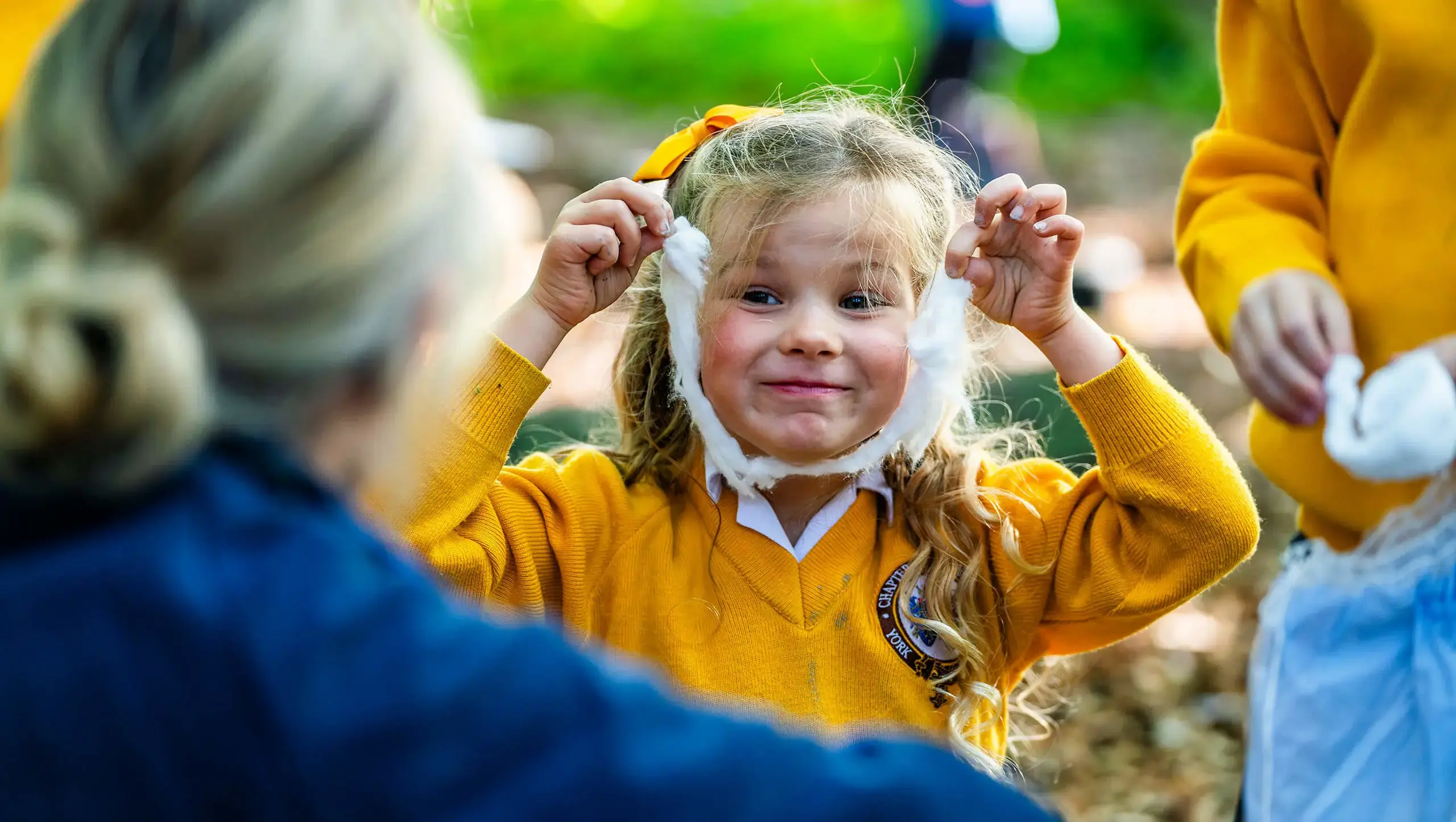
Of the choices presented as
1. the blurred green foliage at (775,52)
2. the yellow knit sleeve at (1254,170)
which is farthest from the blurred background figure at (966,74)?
the yellow knit sleeve at (1254,170)

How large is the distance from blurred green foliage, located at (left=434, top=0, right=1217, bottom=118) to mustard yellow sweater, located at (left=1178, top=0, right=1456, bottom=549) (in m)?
7.58


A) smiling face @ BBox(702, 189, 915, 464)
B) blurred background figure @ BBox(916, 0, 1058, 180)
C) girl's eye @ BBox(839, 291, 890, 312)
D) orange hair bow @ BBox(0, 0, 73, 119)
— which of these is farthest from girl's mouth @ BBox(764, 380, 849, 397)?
blurred background figure @ BBox(916, 0, 1058, 180)

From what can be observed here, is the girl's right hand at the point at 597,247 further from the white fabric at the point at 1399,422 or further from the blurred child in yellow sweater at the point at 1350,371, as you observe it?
the white fabric at the point at 1399,422

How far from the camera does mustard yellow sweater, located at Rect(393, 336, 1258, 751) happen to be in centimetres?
212

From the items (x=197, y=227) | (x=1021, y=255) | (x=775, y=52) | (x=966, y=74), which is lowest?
(x=775, y=52)

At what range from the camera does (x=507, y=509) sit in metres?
2.24

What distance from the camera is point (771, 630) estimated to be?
2158 millimetres

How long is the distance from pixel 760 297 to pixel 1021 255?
42 centimetres

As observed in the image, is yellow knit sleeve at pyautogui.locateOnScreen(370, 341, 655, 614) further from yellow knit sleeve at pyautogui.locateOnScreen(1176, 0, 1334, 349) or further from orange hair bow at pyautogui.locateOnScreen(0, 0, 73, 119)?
yellow knit sleeve at pyautogui.locateOnScreen(1176, 0, 1334, 349)

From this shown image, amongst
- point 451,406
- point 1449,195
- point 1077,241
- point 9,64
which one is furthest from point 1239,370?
point 9,64

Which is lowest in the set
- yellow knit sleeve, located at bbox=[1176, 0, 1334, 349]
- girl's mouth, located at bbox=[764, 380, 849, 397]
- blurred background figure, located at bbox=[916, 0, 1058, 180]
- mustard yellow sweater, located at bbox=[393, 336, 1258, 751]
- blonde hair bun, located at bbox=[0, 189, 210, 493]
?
blurred background figure, located at bbox=[916, 0, 1058, 180]

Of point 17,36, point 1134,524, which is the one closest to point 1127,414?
point 1134,524

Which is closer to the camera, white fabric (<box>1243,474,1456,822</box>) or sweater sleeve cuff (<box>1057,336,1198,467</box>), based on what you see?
white fabric (<box>1243,474,1456,822</box>)

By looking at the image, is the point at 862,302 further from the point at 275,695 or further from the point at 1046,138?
the point at 1046,138
